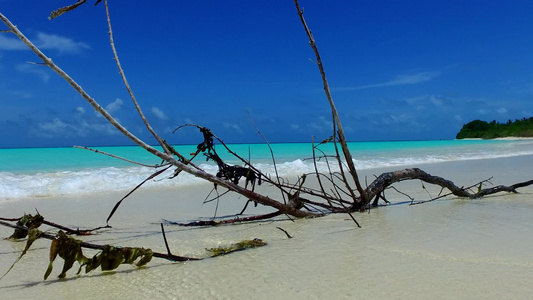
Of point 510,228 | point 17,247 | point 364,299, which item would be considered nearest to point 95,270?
point 17,247

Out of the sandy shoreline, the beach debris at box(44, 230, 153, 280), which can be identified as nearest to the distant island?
the sandy shoreline

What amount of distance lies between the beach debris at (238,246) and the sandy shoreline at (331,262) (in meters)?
0.06

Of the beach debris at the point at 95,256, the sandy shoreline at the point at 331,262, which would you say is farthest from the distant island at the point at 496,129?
the beach debris at the point at 95,256

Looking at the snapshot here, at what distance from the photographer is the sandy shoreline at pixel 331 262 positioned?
1506 mm

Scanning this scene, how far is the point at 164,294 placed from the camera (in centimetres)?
152

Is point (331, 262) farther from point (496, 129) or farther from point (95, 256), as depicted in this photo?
point (496, 129)

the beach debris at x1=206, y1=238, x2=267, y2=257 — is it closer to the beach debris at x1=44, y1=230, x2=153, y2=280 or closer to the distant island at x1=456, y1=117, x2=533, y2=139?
the beach debris at x1=44, y1=230, x2=153, y2=280

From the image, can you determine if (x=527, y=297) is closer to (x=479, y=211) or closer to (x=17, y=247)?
(x=479, y=211)

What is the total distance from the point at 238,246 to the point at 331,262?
0.55 m

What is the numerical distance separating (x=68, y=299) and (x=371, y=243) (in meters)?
1.38

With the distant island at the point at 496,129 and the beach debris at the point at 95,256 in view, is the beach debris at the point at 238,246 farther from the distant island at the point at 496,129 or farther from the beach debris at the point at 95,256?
the distant island at the point at 496,129

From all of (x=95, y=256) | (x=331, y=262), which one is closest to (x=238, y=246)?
(x=331, y=262)

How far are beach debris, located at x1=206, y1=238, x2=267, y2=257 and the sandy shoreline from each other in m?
0.06

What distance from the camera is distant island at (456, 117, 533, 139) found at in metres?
Result: 50.2
